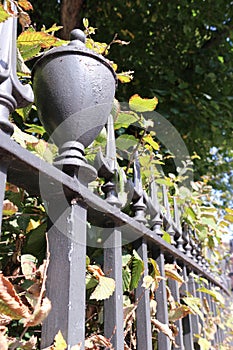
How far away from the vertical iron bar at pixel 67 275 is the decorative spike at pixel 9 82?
241mm

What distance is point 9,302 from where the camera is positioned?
0.58 meters

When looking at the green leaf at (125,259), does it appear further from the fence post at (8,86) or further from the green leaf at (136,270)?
the fence post at (8,86)

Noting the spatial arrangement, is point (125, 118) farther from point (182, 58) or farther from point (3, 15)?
point (182, 58)

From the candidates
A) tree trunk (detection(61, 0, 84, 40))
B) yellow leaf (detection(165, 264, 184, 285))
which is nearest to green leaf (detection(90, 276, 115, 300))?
yellow leaf (detection(165, 264, 184, 285))

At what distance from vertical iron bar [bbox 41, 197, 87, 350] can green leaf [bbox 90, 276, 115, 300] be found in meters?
0.12

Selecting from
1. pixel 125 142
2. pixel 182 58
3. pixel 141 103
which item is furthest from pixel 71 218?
pixel 182 58

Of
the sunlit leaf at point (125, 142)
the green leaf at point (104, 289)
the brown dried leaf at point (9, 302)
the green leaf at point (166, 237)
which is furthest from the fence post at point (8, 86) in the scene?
the green leaf at point (166, 237)

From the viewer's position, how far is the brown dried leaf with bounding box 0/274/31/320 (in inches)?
22.6

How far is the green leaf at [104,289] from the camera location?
2.88ft

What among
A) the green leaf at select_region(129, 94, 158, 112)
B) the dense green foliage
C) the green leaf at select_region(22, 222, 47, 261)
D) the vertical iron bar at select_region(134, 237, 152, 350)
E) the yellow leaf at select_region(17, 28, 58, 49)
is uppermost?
the dense green foliage

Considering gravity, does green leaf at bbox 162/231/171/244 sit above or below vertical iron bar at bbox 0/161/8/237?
above

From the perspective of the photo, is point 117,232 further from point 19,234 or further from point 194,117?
point 194,117

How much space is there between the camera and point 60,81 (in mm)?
853

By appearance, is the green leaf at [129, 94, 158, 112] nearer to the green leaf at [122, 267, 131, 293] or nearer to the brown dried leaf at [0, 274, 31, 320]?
the green leaf at [122, 267, 131, 293]
